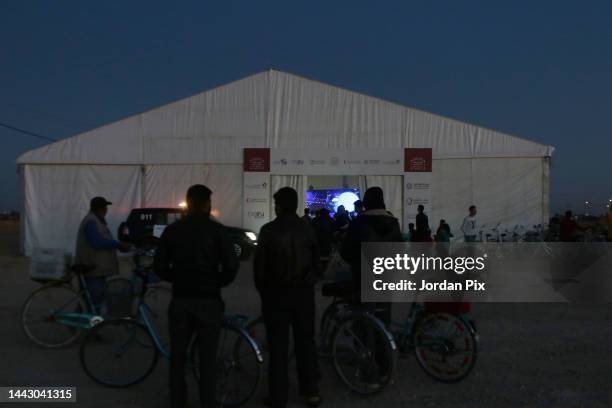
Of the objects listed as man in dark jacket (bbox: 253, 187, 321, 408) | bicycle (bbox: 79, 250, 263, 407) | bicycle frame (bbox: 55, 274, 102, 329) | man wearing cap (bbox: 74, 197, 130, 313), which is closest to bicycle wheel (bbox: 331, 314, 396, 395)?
man in dark jacket (bbox: 253, 187, 321, 408)

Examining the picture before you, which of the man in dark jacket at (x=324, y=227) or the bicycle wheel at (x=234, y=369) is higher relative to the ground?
the man in dark jacket at (x=324, y=227)

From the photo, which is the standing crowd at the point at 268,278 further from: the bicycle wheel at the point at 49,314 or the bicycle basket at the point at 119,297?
the bicycle wheel at the point at 49,314

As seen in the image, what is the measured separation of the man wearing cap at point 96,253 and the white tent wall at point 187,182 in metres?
12.2

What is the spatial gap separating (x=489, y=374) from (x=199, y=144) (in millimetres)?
15001

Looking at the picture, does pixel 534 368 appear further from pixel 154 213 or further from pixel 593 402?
pixel 154 213

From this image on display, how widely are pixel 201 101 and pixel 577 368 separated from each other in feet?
51.8

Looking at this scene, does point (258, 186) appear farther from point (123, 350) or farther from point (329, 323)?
point (123, 350)

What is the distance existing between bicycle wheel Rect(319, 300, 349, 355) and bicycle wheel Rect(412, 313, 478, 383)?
2.41 feet

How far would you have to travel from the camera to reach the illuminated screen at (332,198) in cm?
1897

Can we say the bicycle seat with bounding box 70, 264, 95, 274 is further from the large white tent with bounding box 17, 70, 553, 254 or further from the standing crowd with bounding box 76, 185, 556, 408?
the large white tent with bounding box 17, 70, 553, 254

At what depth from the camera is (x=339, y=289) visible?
18.6ft

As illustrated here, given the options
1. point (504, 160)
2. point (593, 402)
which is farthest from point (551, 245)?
point (593, 402)

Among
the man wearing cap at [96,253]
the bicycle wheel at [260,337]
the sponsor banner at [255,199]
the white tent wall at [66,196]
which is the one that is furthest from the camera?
the white tent wall at [66,196]

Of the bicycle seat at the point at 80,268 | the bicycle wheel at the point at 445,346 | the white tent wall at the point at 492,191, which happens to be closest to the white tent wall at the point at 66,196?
the white tent wall at the point at 492,191
